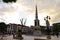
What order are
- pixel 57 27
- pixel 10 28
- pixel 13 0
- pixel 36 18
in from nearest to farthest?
pixel 13 0, pixel 57 27, pixel 36 18, pixel 10 28

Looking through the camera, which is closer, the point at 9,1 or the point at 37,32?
the point at 9,1

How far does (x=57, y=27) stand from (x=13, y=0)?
88072mm

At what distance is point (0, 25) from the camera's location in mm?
82000

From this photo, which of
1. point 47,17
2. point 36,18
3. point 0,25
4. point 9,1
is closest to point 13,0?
point 9,1

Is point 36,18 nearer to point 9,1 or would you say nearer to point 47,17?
point 47,17

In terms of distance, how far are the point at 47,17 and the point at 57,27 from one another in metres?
39.4

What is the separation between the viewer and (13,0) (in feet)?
42.0

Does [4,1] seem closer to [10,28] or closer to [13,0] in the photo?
[13,0]

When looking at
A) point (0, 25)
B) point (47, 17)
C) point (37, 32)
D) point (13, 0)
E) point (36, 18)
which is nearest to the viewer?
point (13, 0)

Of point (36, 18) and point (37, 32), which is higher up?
point (36, 18)

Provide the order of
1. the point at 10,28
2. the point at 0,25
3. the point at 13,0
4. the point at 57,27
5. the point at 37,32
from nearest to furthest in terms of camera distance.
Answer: the point at 13,0
the point at 0,25
the point at 57,27
the point at 37,32
the point at 10,28

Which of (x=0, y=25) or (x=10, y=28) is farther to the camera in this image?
(x=10, y=28)

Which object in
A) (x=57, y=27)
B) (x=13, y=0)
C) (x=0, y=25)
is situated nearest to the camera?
(x=13, y=0)

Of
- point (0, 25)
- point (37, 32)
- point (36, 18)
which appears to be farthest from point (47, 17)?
point (36, 18)
